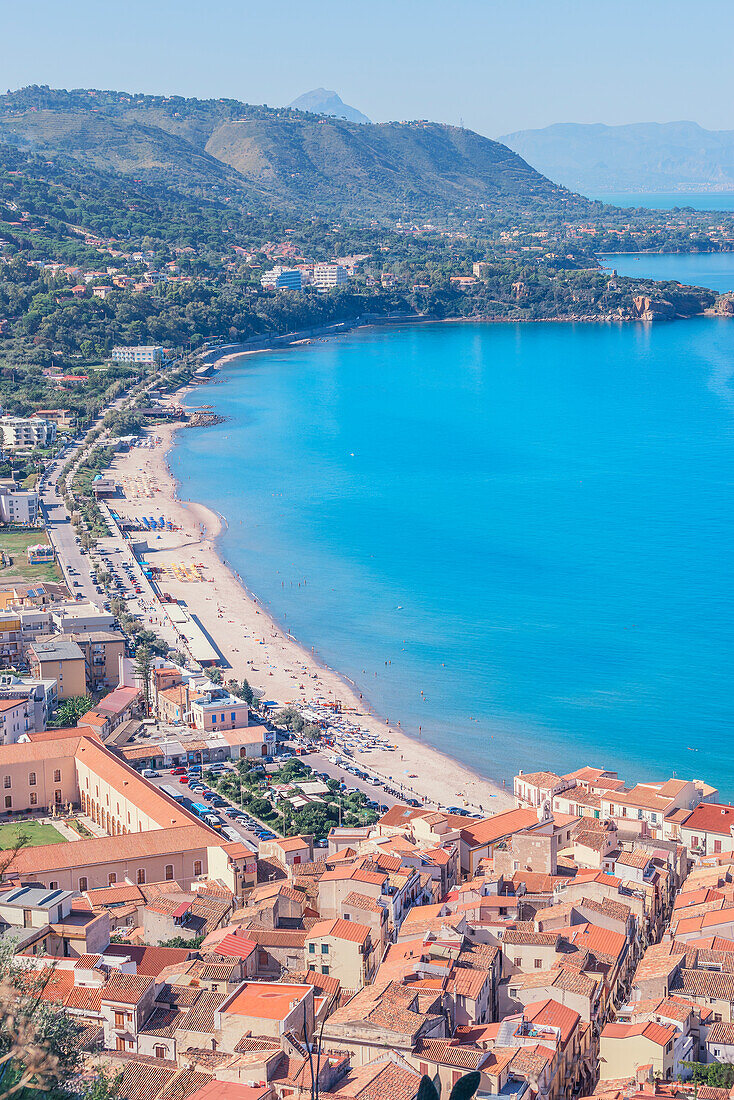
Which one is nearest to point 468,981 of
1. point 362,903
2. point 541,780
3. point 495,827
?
point 362,903

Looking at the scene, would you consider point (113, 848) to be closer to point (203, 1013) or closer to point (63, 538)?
point (203, 1013)

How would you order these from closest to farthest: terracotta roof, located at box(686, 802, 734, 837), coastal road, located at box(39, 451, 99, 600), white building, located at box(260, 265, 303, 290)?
terracotta roof, located at box(686, 802, 734, 837), coastal road, located at box(39, 451, 99, 600), white building, located at box(260, 265, 303, 290)

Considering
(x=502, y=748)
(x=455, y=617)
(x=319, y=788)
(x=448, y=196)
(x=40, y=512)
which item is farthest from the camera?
(x=448, y=196)

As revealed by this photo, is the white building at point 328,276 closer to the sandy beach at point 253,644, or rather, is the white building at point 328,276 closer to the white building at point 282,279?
the white building at point 282,279

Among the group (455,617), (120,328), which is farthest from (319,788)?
(120,328)

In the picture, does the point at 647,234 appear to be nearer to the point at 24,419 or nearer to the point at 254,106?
the point at 254,106

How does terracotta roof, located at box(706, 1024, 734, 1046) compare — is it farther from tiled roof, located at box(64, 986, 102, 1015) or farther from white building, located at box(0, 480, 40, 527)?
white building, located at box(0, 480, 40, 527)

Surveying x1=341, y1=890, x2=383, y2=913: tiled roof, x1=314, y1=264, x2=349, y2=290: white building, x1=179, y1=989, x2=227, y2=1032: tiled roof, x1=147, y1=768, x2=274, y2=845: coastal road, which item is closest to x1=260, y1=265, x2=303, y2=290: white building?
x1=314, y1=264, x2=349, y2=290: white building
